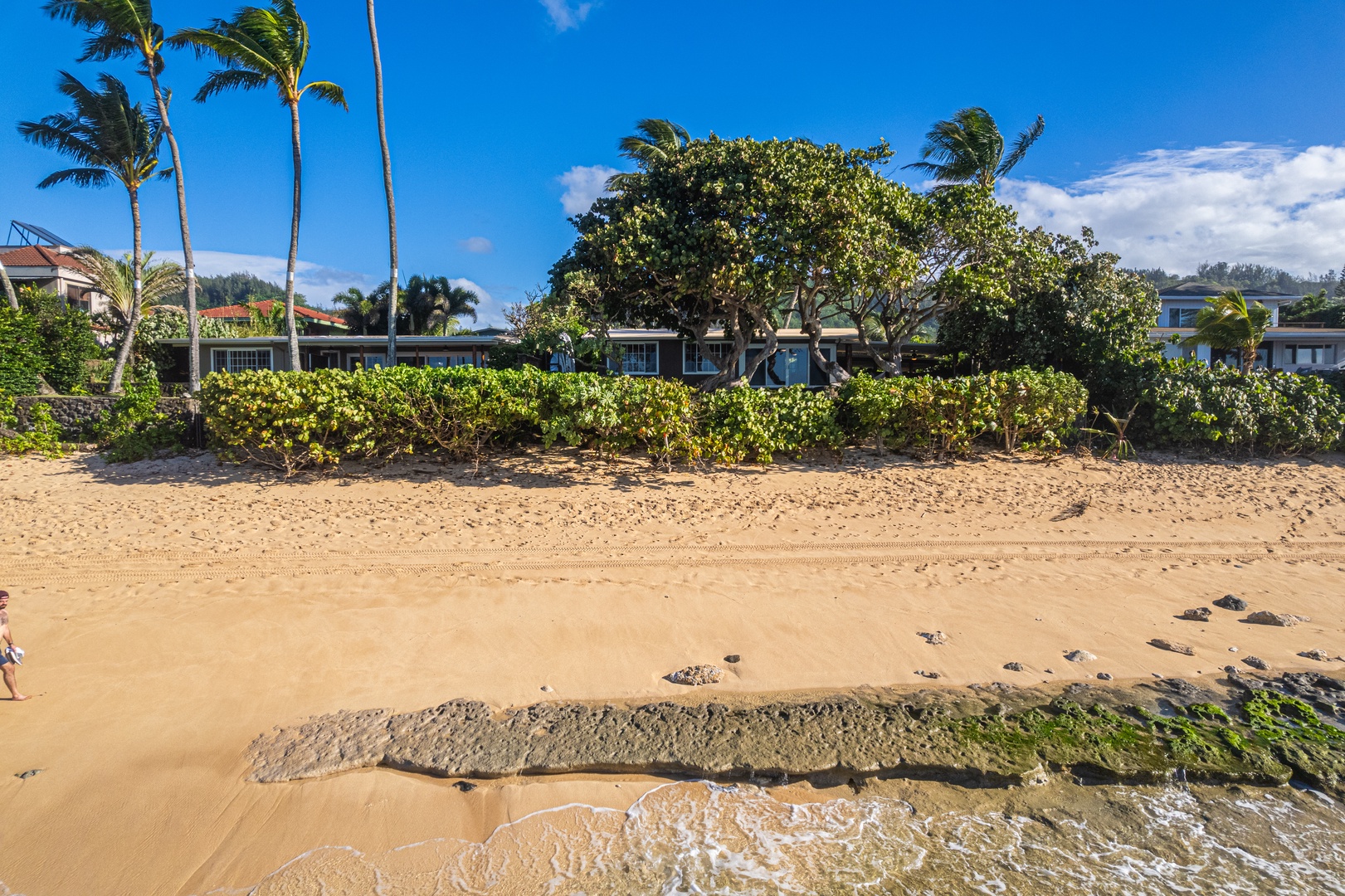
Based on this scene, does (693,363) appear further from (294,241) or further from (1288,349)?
(1288,349)

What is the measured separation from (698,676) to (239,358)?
2388 cm

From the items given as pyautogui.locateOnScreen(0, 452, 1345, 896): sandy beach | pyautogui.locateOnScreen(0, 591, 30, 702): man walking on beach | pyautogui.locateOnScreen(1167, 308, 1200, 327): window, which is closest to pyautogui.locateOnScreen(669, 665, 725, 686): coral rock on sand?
pyautogui.locateOnScreen(0, 452, 1345, 896): sandy beach

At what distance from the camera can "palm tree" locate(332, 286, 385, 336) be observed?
34.6m

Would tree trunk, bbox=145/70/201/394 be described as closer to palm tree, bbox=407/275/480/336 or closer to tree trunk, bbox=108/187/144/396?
tree trunk, bbox=108/187/144/396

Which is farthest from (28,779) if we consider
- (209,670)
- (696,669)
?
(696,669)

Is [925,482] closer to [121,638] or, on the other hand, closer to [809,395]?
[809,395]

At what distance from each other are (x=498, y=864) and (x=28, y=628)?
537 cm

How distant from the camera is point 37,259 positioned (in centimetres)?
2961

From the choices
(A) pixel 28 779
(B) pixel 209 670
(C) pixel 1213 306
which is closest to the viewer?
(A) pixel 28 779

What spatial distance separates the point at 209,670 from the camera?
5.45 metres

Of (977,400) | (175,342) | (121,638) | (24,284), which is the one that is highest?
(24,284)

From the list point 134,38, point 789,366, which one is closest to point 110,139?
point 134,38

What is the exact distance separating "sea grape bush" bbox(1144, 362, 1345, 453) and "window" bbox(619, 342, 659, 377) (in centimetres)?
1297

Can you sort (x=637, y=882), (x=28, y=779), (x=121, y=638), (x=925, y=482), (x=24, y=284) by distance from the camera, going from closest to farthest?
(x=637, y=882), (x=28, y=779), (x=121, y=638), (x=925, y=482), (x=24, y=284)
